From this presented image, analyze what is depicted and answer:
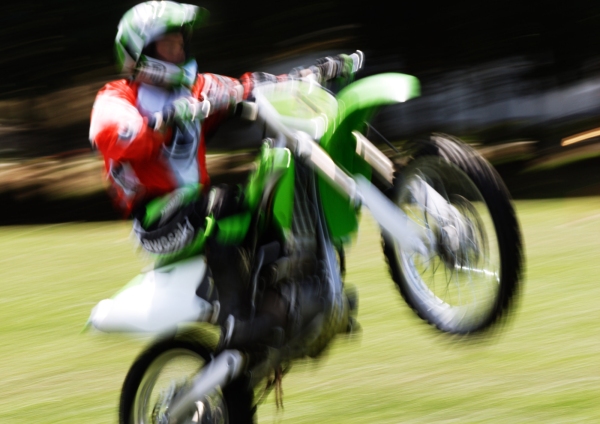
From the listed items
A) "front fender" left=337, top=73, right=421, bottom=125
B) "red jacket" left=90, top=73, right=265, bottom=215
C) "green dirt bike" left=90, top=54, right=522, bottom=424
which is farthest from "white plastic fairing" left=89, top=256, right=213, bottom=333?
"front fender" left=337, top=73, right=421, bottom=125

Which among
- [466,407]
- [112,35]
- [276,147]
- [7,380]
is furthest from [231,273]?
[112,35]

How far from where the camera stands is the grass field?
5.16m

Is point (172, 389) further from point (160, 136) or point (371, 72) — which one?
point (371, 72)

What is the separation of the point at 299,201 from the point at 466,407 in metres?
1.46

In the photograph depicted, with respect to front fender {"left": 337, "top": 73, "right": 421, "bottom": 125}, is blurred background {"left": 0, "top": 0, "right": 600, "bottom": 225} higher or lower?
lower

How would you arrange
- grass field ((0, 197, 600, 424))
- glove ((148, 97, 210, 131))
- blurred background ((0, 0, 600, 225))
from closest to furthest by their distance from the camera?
glove ((148, 97, 210, 131)) → grass field ((0, 197, 600, 424)) → blurred background ((0, 0, 600, 225))

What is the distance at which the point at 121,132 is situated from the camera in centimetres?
402

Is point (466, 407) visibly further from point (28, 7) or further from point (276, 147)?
point (28, 7)

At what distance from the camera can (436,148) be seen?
423cm

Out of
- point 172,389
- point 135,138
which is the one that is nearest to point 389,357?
point 172,389

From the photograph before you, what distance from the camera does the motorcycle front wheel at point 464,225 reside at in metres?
4.12

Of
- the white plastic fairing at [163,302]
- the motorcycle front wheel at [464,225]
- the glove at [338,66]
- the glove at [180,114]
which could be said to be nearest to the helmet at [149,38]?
the glove at [180,114]

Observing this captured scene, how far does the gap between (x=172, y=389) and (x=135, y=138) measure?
110 cm

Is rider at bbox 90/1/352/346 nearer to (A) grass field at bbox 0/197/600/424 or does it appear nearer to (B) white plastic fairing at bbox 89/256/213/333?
(B) white plastic fairing at bbox 89/256/213/333
